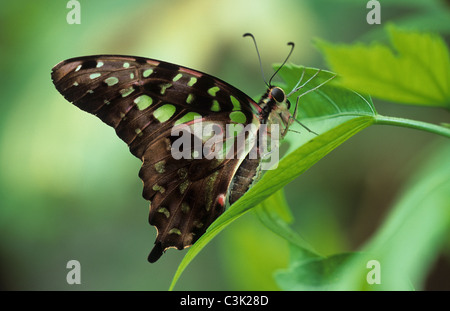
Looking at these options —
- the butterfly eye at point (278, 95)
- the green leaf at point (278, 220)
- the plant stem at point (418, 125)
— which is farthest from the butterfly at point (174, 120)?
the plant stem at point (418, 125)

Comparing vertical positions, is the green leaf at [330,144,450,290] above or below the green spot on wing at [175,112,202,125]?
below

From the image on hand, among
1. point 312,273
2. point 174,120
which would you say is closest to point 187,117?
point 174,120

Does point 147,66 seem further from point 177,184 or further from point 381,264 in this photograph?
point 381,264

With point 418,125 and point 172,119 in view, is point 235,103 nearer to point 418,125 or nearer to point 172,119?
point 172,119

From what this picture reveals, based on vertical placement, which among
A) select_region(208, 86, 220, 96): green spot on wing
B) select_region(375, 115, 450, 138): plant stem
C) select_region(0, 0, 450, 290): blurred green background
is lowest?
select_region(375, 115, 450, 138): plant stem

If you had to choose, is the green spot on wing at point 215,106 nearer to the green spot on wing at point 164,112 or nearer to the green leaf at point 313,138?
the green spot on wing at point 164,112

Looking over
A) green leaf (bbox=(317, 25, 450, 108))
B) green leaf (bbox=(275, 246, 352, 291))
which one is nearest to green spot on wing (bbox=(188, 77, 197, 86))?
green leaf (bbox=(275, 246, 352, 291))

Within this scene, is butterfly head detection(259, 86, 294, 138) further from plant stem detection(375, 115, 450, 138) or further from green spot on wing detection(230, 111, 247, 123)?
plant stem detection(375, 115, 450, 138)

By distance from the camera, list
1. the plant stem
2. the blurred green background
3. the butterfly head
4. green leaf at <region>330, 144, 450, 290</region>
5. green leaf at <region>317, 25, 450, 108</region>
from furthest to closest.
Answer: the blurred green background, the butterfly head, green leaf at <region>330, 144, 450, 290</region>, the plant stem, green leaf at <region>317, 25, 450, 108</region>
